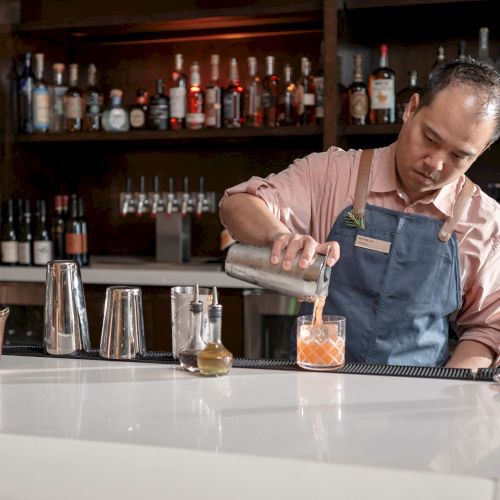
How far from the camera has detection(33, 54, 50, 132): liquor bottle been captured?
11.8 feet

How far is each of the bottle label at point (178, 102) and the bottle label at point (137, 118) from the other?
6.2 inches

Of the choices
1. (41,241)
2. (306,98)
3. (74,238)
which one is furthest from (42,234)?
(306,98)

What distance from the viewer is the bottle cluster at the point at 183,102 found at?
3.44 metres

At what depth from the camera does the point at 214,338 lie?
1.48m

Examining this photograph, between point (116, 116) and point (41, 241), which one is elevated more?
point (116, 116)

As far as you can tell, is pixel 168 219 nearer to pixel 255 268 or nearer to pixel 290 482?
pixel 255 268

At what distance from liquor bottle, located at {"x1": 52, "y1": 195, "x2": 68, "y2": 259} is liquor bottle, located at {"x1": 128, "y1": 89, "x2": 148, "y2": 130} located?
44 cm

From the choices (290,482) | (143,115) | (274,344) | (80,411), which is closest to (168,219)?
(143,115)

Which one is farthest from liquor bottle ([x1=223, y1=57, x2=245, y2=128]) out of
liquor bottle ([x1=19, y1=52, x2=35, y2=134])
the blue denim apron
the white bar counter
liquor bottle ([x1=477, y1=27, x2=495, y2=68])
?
the white bar counter

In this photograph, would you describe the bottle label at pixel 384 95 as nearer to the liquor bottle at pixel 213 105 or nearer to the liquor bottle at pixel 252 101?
the liquor bottle at pixel 252 101

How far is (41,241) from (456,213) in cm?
208

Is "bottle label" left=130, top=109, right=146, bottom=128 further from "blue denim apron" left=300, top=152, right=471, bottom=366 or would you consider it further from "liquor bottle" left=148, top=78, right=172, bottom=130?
"blue denim apron" left=300, top=152, right=471, bottom=366

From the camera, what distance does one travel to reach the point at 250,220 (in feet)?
5.70

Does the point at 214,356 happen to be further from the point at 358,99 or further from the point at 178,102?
the point at 178,102
